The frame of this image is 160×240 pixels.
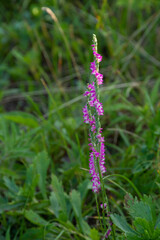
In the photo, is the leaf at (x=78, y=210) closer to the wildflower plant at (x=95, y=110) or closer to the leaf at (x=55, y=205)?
the leaf at (x=55, y=205)

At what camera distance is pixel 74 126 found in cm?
207

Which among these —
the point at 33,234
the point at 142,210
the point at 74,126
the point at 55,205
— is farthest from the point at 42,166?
the point at 142,210

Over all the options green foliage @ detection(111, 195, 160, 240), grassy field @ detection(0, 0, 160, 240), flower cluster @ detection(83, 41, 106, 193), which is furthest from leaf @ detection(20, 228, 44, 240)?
flower cluster @ detection(83, 41, 106, 193)

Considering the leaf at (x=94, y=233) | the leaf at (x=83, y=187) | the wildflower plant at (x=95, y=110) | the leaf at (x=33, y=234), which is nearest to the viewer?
the wildflower plant at (x=95, y=110)

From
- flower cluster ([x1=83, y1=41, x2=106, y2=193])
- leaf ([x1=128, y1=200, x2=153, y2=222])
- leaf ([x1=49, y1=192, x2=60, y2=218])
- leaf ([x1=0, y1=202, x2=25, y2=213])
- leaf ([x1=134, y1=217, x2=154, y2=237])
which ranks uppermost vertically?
flower cluster ([x1=83, y1=41, x2=106, y2=193])

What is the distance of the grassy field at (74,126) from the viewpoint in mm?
1411

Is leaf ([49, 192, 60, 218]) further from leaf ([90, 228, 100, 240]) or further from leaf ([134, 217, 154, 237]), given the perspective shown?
leaf ([134, 217, 154, 237])

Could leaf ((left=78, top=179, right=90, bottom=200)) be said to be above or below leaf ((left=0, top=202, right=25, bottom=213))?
above

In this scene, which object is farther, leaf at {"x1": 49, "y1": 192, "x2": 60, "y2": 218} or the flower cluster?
leaf at {"x1": 49, "y1": 192, "x2": 60, "y2": 218}

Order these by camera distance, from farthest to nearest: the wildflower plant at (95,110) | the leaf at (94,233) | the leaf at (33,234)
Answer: the leaf at (33,234), the leaf at (94,233), the wildflower plant at (95,110)

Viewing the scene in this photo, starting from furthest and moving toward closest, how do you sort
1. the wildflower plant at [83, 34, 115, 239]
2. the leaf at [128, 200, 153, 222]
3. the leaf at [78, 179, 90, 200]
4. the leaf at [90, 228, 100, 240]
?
the leaf at [78, 179, 90, 200]
the leaf at [90, 228, 100, 240]
the leaf at [128, 200, 153, 222]
the wildflower plant at [83, 34, 115, 239]

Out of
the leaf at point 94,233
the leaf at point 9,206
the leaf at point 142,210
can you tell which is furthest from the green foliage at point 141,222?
the leaf at point 9,206

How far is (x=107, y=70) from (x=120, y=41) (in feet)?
1.21

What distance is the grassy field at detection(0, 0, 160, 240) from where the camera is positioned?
1.41 metres
